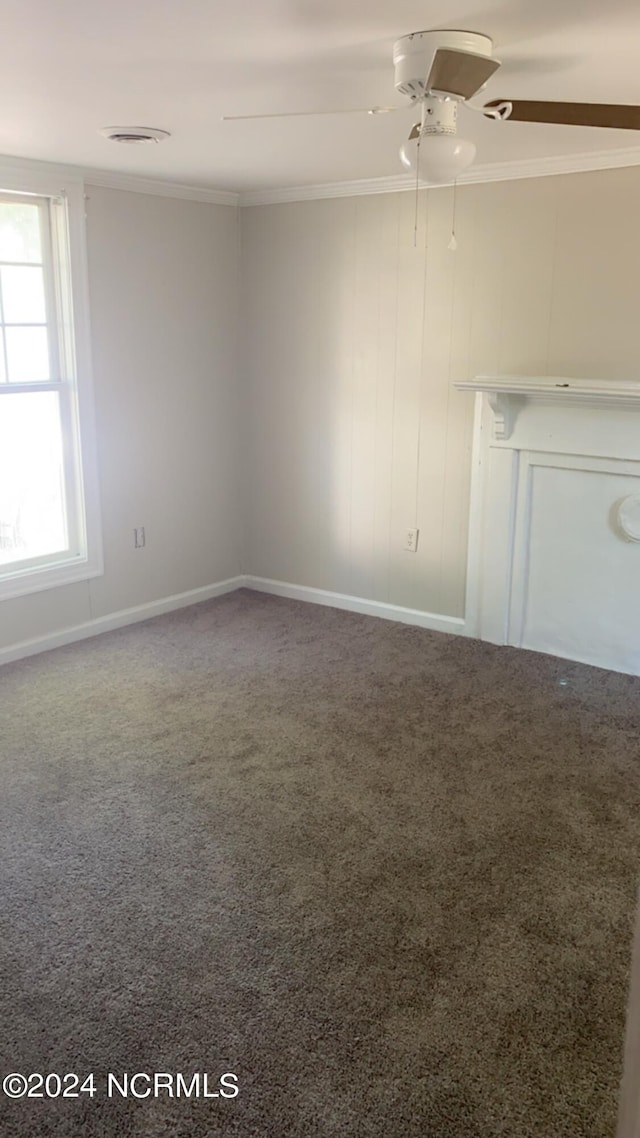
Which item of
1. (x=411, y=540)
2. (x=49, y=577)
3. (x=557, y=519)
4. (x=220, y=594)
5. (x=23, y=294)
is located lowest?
(x=220, y=594)

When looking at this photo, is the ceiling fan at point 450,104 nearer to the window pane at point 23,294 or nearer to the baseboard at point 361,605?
the window pane at point 23,294

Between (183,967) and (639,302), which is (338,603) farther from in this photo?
(183,967)

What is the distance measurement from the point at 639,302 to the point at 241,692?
236 cm

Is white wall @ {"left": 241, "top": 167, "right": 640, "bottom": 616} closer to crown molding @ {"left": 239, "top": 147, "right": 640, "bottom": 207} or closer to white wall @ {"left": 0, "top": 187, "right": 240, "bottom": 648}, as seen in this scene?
crown molding @ {"left": 239, "top": 147, "right": 640, "bottom": 207}

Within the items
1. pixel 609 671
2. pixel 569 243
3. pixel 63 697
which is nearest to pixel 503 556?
pixel 609 671

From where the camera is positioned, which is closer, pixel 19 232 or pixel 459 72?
pixel 459 72

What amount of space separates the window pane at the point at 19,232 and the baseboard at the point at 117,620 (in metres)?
1.75

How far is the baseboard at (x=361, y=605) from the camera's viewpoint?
183 inches

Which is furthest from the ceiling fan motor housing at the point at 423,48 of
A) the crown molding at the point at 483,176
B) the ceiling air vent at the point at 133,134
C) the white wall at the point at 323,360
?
the white wall at the point at 323,360

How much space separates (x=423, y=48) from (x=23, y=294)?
2475 millimetres

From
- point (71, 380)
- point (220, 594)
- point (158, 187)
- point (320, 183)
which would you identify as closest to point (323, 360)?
point (320, 183)

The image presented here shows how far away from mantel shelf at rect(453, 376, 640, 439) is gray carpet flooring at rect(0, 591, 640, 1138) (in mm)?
1179

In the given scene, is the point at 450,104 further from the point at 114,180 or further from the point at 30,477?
the point at 30,477

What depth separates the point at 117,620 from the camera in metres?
4.69
